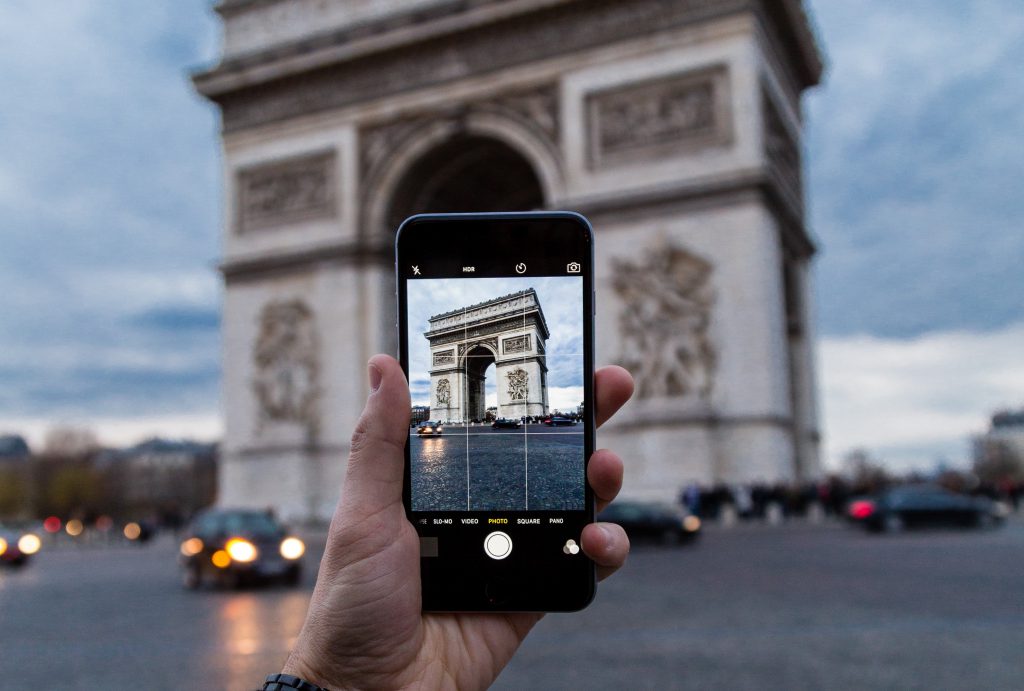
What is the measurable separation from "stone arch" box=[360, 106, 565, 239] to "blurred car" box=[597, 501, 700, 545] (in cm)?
882

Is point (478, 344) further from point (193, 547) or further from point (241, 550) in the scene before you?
point (193, 547)

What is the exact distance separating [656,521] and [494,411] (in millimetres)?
15994

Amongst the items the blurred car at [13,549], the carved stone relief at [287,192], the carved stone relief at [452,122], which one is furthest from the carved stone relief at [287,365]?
the blurred car at [13,549]

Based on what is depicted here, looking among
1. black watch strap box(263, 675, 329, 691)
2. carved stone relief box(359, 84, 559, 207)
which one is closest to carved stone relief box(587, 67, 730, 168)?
carved stone relief box(359, 84, 559, 207)

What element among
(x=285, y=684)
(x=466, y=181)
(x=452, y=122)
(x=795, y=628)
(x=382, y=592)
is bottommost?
(x=795, y=628)

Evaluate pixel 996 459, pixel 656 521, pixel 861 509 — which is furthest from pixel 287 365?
pixel 996 459

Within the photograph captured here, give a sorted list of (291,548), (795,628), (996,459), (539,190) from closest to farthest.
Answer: (795,628), (291,548), (539,190), (996,459)

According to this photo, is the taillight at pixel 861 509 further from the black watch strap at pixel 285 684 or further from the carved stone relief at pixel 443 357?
the black watch strap at pixel 285 684

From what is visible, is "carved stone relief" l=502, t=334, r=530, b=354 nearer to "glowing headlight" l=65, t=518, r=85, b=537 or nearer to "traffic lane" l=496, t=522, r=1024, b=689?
"traffic lane" l=496, t=522, r=1024, b=689

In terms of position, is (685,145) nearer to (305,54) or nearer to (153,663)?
(305,54)

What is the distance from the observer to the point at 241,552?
12.5 metres

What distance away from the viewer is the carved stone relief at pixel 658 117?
853 inches

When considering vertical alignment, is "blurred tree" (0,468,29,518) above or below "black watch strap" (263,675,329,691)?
below

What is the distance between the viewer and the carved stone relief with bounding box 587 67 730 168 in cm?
2166
